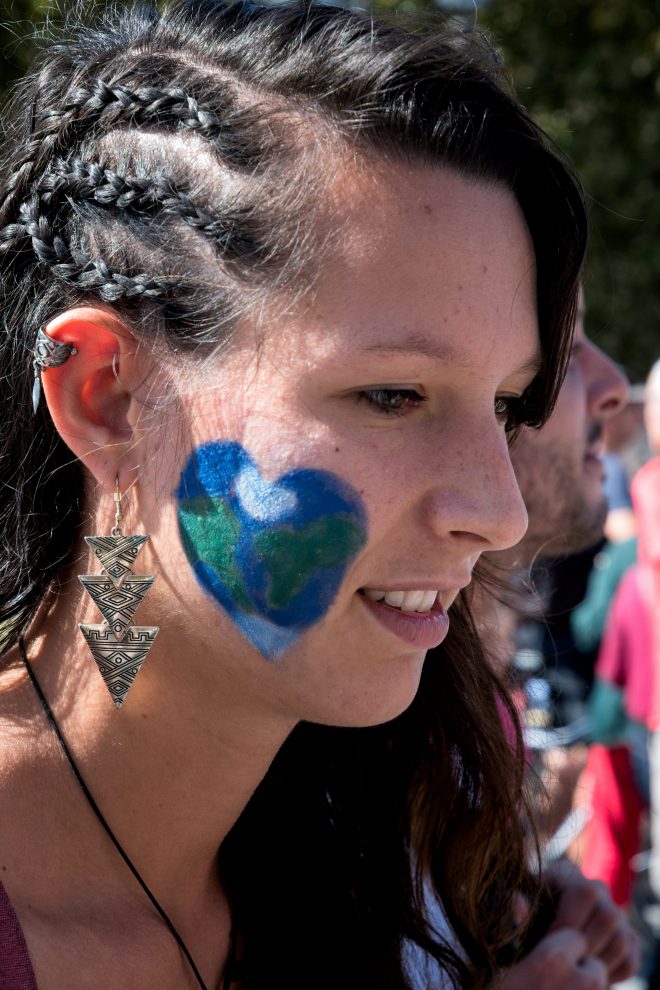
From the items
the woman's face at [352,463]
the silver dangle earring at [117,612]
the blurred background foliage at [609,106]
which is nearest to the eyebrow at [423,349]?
the woman's face at [352,463]

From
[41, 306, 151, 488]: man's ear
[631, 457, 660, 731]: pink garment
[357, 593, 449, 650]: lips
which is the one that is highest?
[41, 306, 151, 488]: man's ear

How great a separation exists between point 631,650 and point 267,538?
8.98 feet

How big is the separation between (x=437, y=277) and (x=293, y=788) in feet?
3.59

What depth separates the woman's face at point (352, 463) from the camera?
1528 mm

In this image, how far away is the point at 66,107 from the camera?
5.77ft

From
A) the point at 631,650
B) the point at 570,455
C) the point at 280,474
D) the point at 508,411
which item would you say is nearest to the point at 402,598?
the point at 280,474

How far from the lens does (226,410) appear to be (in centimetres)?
157

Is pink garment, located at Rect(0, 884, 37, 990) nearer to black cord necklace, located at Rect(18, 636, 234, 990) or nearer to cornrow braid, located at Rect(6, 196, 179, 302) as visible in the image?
black cord necklace, located at Rect(18, 636, 234, 990)

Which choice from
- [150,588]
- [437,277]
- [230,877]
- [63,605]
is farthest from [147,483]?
[230,877]

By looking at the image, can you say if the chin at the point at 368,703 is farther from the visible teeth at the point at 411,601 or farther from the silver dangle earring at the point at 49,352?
the silver dangle earring at the point at 49,352

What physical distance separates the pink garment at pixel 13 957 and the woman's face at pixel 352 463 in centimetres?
45

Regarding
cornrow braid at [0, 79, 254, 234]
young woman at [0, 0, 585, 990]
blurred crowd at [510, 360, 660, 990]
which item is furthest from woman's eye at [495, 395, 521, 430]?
blurred crowd at [510, 360, 660, 990]

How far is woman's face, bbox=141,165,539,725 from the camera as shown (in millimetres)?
1528

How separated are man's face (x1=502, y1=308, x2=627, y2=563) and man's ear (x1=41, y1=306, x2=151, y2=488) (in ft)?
4.93
